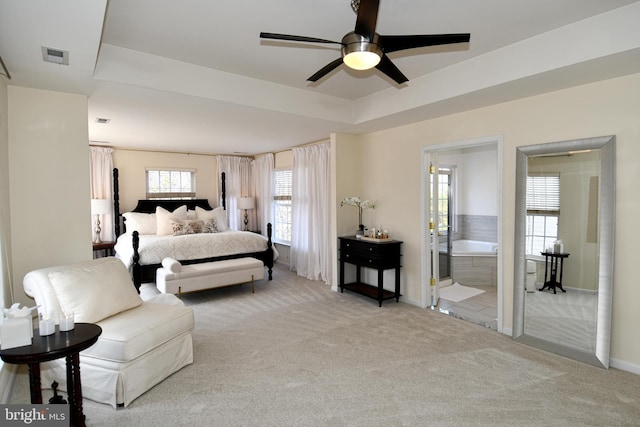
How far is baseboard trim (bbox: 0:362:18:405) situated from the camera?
2311mm

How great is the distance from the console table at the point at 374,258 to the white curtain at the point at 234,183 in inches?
142

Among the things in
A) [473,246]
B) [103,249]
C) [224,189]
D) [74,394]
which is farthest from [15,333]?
[473,246]

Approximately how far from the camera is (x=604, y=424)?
216cm

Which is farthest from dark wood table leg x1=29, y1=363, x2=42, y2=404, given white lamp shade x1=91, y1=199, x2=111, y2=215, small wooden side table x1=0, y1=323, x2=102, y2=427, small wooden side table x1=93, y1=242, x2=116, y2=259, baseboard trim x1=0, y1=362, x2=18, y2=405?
white lamp shade x1=91, y1=199, x2=111, y2=215

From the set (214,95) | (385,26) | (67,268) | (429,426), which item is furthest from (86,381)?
(385,26)

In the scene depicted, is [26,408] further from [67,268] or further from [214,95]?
[214,95]

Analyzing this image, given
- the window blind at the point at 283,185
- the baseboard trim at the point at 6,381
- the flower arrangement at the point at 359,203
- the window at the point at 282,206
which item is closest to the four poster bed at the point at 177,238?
the window at the point at 282,206

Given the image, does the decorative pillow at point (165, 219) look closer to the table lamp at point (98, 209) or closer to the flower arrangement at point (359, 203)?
the table lamp at point (98, 209)

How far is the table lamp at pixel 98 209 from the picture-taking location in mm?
6066

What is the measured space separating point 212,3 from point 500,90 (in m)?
2.55

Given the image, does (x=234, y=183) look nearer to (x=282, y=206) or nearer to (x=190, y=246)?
(x=282, y=206)

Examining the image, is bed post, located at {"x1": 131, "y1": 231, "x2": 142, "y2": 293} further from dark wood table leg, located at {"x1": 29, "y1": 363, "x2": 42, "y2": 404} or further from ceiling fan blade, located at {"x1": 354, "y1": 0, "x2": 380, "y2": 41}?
ceiling fan blade, located at {"x1": 354, "y1": 0, "x2": 380, "y2": 41}

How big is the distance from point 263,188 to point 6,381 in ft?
18.4

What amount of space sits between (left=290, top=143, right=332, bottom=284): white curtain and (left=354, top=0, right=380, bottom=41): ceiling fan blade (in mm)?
3727
